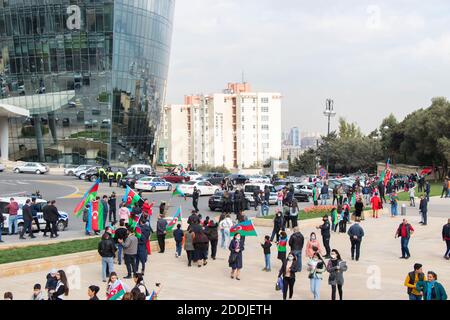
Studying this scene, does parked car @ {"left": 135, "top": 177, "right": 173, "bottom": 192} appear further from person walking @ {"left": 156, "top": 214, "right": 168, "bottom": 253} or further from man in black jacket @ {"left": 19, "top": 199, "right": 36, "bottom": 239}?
person walking @ {"left": 156, "top": 214, "right": 168, "bottom": 253}

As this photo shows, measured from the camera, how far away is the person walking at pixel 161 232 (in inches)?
749

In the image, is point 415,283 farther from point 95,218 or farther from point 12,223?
point 12,223

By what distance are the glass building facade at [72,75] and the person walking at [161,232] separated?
2312 inches

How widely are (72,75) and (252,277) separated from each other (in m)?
63.9

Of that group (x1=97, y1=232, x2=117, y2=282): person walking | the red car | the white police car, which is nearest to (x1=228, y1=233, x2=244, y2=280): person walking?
(x1=97, y1=232, x2=117, y2=282): person walking

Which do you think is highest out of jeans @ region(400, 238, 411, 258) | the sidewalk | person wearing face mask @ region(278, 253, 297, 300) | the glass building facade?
the glass building facade

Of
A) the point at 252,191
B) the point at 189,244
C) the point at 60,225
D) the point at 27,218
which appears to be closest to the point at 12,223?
the point at 27,218

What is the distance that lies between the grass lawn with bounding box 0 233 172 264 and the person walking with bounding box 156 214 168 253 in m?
2.05

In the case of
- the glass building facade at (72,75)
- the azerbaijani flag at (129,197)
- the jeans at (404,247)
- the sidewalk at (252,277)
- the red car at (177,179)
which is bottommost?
the red car at (177,179)

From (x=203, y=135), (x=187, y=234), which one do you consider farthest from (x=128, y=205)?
(x=203, y=135)

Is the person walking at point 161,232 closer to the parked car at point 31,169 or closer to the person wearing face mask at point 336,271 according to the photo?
the person wearing face mask at point 336,271

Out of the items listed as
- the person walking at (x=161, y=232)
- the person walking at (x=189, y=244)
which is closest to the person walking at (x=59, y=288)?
the person walking at (x=189, y=244)

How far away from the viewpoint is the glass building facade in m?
74.8

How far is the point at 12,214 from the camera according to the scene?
2197 centimetres
